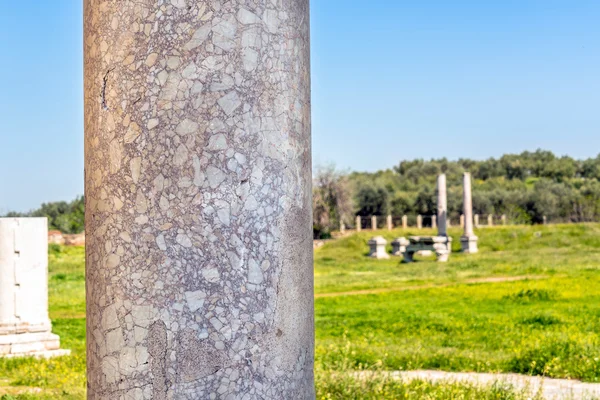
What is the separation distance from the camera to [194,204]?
5.79 feet

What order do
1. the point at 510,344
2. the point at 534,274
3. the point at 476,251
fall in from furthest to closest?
the point at 476,251
the point at 534,274
the point at 510,344

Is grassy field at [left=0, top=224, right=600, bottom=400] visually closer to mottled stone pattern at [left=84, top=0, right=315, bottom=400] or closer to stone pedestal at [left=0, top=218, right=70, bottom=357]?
stone pedestal at [left=0, top=218, right=70, bottom=357]

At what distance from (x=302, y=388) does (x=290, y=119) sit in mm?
673

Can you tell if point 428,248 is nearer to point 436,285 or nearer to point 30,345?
point 436,285

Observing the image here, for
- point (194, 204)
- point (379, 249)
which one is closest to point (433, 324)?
point (194, 204)

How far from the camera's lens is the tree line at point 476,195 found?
56.0 m

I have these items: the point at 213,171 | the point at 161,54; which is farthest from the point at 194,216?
the point at 161,54

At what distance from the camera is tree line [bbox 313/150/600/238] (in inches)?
2206

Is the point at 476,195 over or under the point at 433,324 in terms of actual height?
over

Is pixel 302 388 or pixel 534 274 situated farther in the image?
pixel 534 274

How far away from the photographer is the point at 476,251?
3597 centimetres

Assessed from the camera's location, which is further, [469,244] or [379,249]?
[469,244]

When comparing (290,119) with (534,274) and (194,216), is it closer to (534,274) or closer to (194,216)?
(194,216)

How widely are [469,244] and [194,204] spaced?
116ft
